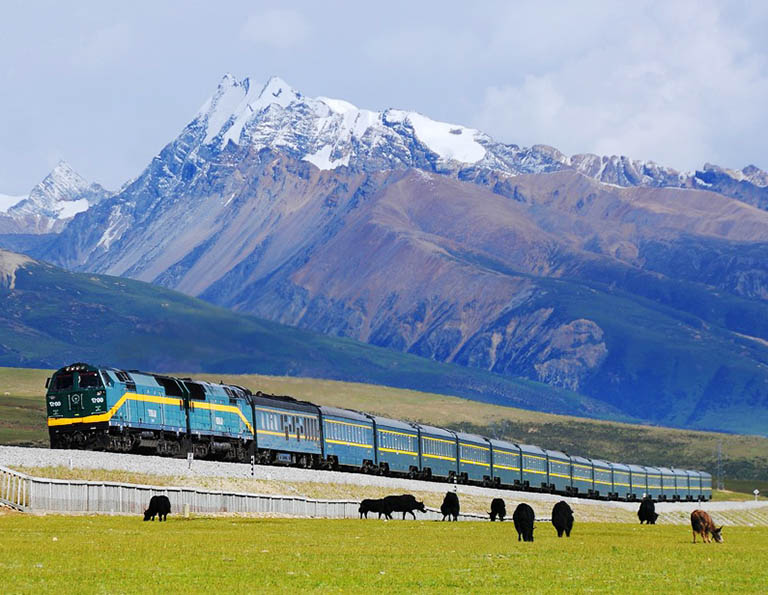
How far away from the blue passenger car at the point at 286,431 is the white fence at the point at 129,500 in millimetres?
14082

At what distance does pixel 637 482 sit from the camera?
14900 centimetres

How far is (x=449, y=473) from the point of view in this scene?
11012 cm

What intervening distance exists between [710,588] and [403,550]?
47.1 ft

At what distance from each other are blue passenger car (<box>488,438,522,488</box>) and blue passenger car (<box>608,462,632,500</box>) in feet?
73.8

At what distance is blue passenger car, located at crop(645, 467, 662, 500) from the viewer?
15212cm

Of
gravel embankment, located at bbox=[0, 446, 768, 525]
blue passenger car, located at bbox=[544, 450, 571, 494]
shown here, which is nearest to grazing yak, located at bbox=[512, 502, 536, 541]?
gravel embankment, located at bbox=[0, 446, 768, 525]

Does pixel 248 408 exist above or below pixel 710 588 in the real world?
above

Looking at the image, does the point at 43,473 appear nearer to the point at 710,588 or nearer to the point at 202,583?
the point at 202,583

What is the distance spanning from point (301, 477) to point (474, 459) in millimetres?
33872

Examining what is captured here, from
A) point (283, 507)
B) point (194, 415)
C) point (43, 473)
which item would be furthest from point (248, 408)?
point (43, 473)

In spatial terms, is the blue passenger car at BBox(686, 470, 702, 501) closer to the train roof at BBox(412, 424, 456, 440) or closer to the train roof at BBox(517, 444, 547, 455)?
the train roof at BBox(517, 444, 547, 455)

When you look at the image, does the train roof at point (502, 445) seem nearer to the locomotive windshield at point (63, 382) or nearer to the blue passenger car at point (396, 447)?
the blue passenger car at point (396, 447)

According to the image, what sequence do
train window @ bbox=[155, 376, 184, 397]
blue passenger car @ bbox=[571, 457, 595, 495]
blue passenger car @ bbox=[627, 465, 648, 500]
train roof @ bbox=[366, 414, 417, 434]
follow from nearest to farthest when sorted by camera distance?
1. train window @ bbox=[155, 376, 184, 397]
2. train roof @ bbox=[366, 414, 417, 434]
3. blue passenger car @ bbox=[571, 457, 595, 495]
4. blue passenger car @ bbox=[627, 465, 648, 500]

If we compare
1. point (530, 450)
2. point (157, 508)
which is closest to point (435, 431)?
point (530, 450)
